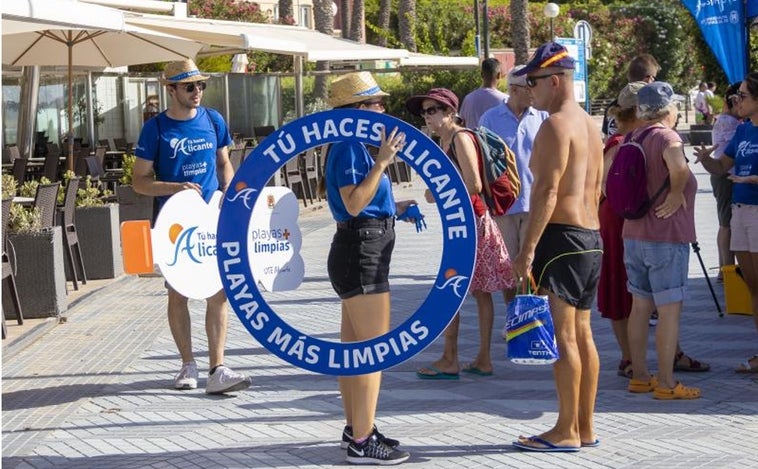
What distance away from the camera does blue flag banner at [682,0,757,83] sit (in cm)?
1075

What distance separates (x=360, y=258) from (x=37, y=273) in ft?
16.8

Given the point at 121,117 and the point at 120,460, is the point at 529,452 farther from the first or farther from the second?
the point at 121,117

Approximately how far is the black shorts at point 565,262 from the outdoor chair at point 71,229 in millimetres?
6664

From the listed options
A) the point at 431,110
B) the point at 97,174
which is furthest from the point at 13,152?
the point at 431,110

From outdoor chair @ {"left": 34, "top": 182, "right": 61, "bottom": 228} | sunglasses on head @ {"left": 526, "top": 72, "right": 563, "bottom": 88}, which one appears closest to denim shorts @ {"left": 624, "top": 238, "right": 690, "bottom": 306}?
sunglasses on head @ {"left": 526, "top": 72, "right": 563, "bottom": 88}

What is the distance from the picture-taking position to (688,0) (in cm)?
1130

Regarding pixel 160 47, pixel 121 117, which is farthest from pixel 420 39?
pixel 160 47

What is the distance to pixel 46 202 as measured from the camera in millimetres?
10867

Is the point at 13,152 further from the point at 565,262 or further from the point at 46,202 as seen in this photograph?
the point at 565,262

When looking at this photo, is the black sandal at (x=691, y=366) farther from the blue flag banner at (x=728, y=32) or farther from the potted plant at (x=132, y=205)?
the potted plant at (x=132, y=205)

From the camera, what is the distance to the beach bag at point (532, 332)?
589cm

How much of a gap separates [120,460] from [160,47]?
37.7 ft

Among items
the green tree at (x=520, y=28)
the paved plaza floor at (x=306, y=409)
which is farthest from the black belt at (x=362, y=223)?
the green tree at (x=520, y=28)

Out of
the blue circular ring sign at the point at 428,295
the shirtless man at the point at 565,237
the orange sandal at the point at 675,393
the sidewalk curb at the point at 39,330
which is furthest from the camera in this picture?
the sidewalk curb at the point at 39,330
